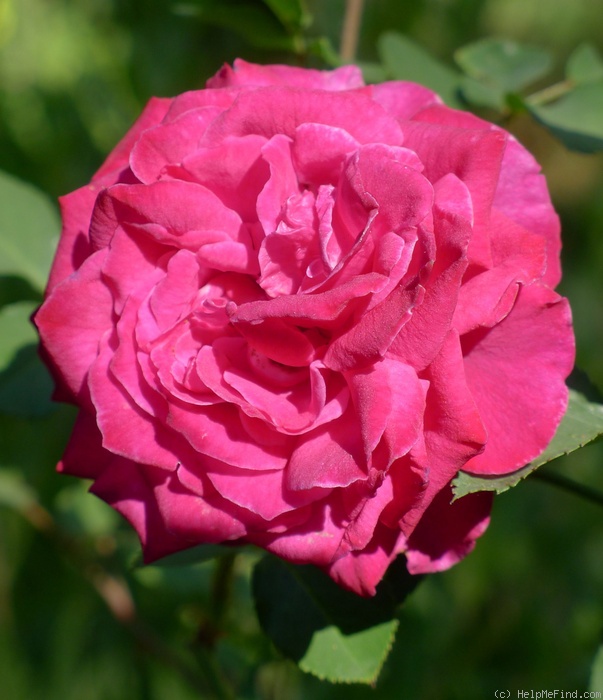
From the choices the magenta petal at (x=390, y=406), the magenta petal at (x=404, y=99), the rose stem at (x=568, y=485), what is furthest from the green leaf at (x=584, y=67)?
the magenta petal at (x=390, y=406)

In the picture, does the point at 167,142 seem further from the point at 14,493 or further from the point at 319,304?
the point at 14,493

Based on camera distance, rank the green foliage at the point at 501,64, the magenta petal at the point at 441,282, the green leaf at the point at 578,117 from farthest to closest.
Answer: the green foliage at the point at 501,64, the green leaf at the point at 578,117, the magenta petal at the point at 441,282

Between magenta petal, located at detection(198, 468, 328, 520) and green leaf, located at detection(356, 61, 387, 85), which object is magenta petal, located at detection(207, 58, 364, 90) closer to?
green leaf, located at detection(356, 61, 387, 85)

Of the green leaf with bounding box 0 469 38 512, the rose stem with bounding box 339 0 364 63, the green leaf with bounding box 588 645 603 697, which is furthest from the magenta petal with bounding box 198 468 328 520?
the green leaf with bounding box 0 469 38 512

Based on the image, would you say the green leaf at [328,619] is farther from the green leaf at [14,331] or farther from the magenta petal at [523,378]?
the green leaf at [14,331]

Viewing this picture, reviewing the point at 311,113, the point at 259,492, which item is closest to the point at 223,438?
the point at 259,492

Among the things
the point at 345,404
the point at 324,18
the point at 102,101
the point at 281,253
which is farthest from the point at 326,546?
the point at 102,101
